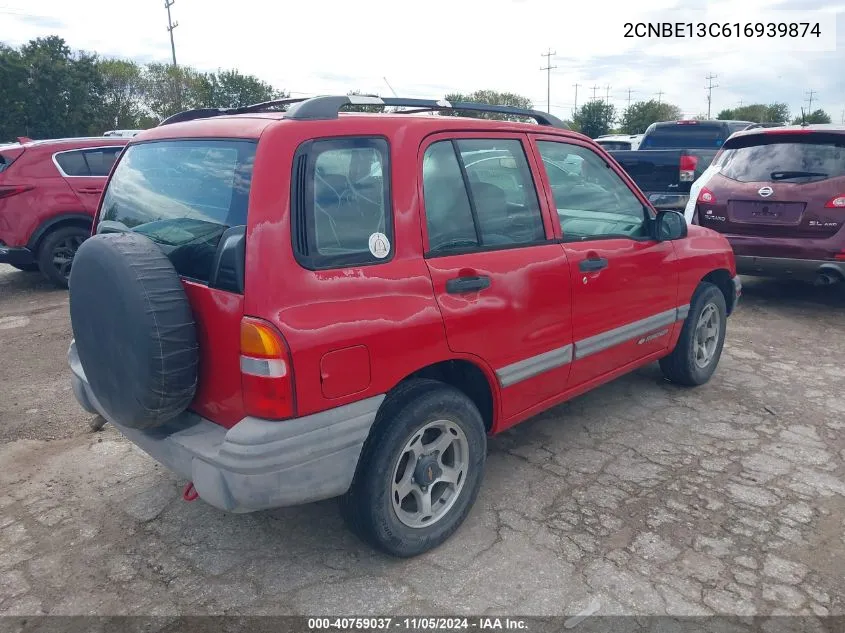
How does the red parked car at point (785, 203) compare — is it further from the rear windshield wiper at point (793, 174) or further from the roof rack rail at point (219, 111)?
the roof rack rail at point (219, 111)

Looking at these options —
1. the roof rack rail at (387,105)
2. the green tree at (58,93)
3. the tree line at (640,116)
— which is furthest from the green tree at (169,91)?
the roof rack rail at (387,105)

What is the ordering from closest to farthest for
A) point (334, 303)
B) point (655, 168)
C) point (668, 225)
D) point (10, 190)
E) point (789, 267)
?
point (334, 303)
point (668, 225)
point (789, 267)
point (10, 190)
point (655, 168)

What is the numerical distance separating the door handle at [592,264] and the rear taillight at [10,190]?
6684 mm

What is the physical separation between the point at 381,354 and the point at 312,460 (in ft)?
1.48

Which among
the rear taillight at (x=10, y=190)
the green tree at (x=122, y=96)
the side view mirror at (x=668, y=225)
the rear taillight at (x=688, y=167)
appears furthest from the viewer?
the green tree at (x=122, y=96)

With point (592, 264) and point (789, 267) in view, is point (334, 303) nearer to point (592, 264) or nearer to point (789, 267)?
point (592, 264)

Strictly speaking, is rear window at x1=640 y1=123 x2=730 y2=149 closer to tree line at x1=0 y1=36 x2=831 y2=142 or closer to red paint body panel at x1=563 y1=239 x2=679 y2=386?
red paint body panel at x1=563 y1=239 x2=679 y2=386

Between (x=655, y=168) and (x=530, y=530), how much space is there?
751cm

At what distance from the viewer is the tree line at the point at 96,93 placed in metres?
31.6

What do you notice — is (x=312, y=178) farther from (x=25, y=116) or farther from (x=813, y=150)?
(x=25, y=116)

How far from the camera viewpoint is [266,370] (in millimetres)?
2232

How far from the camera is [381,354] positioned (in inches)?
96.3

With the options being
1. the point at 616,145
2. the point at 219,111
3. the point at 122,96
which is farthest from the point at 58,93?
the point at 219,111

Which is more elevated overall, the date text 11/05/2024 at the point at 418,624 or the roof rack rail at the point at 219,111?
the roof rack rail at the point at 219,111
